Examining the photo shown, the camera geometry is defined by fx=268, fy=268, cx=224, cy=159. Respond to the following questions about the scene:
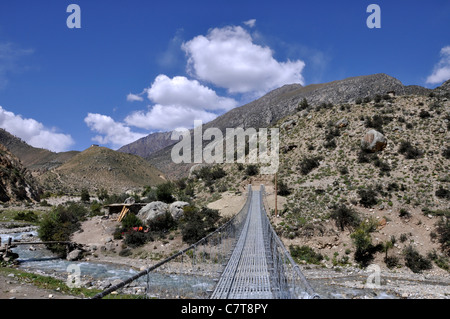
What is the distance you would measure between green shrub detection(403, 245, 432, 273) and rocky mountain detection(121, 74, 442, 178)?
3841cm

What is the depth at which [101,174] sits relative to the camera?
7150cm

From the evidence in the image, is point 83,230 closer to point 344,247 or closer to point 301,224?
point 301,224

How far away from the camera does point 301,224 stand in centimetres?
1864

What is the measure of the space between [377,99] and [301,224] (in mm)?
22938

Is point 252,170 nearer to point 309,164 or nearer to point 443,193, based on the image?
point 309,164

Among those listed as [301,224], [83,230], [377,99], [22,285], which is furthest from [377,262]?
[377,99]

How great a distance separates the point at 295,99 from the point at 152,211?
3270 inches

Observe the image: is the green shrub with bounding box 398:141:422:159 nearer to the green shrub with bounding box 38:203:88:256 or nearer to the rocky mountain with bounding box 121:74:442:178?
the rocky mountain with bounding box 121:74:442:178

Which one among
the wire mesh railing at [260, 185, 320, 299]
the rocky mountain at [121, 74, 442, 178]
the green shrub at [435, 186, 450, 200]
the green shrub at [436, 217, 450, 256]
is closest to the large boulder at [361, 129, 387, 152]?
the green shrub at [435, 186, 450, 200]

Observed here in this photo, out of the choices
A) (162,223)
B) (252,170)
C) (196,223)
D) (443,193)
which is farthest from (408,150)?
(162,223)

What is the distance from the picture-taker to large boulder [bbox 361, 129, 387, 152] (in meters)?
24.8

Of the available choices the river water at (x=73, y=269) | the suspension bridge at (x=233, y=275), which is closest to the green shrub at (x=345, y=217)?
the suspension bridge at (x=233, y=275)

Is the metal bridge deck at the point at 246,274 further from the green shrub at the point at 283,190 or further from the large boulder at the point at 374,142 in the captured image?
the large boulder at the point at 374,142

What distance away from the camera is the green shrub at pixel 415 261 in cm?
1358
